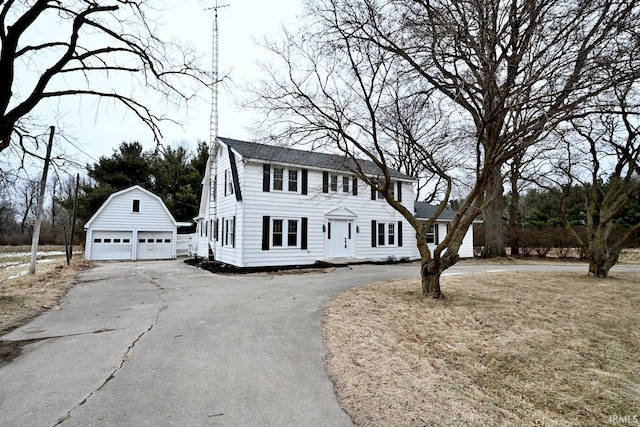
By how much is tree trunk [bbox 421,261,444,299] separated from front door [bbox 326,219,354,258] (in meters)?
9.24

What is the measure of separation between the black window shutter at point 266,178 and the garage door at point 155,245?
455 inches

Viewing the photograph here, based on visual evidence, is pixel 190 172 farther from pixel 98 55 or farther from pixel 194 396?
pixel 194 396

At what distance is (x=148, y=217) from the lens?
72.9ft

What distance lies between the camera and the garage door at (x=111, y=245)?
818 inches

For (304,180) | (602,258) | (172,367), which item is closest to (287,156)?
(304,180)

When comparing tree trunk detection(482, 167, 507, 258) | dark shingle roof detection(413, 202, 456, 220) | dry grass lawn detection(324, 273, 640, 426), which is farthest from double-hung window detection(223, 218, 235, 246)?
tree trunk detection(482, 167, 507, 258)

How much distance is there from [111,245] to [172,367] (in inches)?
817

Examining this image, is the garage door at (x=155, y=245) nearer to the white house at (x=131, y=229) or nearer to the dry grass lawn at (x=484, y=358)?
the white house at (x=131, y=229)

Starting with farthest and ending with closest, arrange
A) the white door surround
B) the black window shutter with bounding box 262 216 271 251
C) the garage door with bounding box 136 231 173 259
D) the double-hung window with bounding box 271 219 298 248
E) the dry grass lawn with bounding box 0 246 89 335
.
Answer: the garage door with bounding box 136 231 173 259, the white door surround, the double-hung window with bounding box 271 219 298 248, the black window shutter with bounding box 262 216 271 251, the dry grass lawn with bounding box 0 246 89 335

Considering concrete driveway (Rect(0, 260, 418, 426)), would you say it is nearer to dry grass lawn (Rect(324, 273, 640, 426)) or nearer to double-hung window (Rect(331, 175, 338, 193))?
dry grass lawn (Rect(324, 273, 640, 426))

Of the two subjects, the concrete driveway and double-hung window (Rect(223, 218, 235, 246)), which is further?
double-hung window (Rect(223, 218, 235, 246))

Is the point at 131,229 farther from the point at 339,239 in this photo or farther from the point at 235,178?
the point at 339,239

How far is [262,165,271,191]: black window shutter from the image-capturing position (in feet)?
49.4

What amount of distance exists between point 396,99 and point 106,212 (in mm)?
20356
